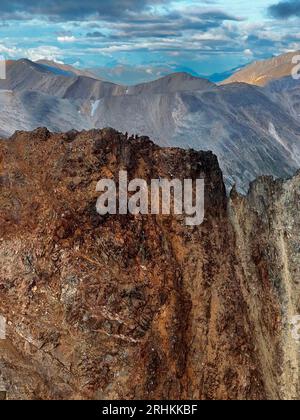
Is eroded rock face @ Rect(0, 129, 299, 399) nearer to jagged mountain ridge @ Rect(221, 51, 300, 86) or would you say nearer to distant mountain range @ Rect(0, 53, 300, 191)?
distant mountain range @ Rect(0, 53, 300, 191)

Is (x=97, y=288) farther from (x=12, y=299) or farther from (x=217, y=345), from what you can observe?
(x=217, y=345)

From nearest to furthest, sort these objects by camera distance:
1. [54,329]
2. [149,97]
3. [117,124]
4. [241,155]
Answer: [54,329] < [241,155] < [117,124] < [149,97]

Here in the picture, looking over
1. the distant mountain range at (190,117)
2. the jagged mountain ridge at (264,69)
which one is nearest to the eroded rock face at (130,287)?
the distant mountain range at (190,117)

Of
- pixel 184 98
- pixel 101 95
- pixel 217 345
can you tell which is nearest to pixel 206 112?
pixel 184 98

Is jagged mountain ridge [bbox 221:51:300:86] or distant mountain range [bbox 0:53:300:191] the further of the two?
jagged mountain ridge [bbox 221:51:300:86]

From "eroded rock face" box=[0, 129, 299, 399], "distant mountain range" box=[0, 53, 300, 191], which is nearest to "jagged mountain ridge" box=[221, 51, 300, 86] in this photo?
"distant mountain range" box=[0, 53, 300, 191]
